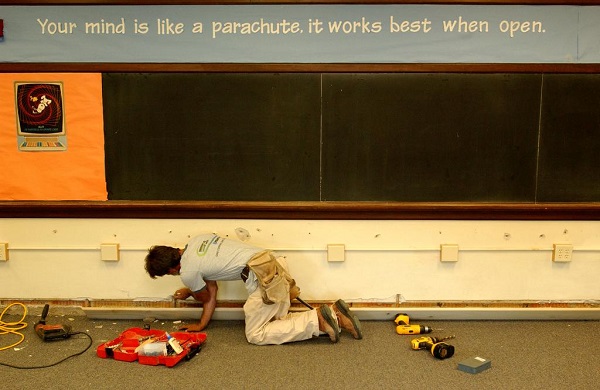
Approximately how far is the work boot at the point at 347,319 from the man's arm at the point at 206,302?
33.0 inches

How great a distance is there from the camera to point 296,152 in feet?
12.6

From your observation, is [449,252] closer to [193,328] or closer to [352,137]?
[352,137]

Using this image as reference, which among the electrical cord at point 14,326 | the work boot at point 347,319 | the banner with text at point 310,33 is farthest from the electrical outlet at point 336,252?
the electrical cord at point 14,326

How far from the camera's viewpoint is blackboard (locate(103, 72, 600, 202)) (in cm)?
378

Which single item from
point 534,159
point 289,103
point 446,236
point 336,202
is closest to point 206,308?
point 336,202

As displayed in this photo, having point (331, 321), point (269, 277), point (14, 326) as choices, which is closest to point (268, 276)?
point (269, 277)

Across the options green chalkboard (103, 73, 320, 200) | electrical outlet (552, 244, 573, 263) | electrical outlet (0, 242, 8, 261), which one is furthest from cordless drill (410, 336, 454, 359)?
electrical outlet (0, 242, 8, 261)

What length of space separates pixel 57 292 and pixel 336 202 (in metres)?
2.17

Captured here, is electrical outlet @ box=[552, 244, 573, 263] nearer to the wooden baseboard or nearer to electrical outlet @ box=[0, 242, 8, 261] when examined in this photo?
the wooden baseboard

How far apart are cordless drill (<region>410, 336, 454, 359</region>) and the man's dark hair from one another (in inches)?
64.0

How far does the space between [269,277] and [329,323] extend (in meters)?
0.50

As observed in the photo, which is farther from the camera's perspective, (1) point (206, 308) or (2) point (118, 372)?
(1) point (206, 308)

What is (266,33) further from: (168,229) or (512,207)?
(512,207)

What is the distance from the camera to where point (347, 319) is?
3.61 metres
